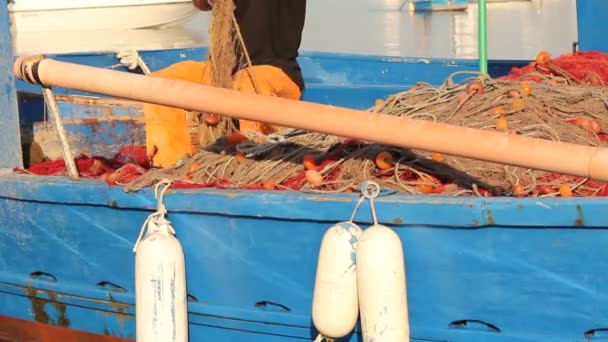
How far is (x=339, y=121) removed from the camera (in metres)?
3.85

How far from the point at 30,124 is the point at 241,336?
248 cm

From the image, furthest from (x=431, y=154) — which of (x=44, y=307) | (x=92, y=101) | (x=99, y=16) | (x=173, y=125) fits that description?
(x=99, y=16)

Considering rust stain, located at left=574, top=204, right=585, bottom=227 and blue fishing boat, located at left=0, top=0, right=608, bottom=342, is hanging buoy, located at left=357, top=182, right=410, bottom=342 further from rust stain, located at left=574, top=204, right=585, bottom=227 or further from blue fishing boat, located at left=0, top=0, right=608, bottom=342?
rust stain, located at left=574, top=204, right=585, bottom=227

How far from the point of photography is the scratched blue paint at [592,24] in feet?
20.9

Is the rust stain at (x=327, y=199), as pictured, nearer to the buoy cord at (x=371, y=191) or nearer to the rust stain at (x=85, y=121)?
the buoy cord at (x=371, y=191)

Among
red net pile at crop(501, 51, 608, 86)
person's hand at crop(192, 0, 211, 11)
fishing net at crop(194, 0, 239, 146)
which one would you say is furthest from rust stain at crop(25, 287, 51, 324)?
red net pile at crop(501, 51, 608, 86)

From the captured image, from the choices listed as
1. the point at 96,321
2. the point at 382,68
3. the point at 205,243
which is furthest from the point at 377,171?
the point at 382,68

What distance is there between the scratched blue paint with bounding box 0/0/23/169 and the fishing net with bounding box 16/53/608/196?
36.9 inches

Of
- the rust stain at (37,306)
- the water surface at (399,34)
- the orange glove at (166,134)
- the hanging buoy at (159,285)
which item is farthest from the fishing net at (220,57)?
the water surface at (399,34)

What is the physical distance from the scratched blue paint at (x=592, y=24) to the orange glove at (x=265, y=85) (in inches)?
72.2

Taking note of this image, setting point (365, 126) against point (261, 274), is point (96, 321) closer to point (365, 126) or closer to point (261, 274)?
point (261, 274)

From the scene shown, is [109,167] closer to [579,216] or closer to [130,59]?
[579,216]

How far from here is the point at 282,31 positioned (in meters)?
6.23

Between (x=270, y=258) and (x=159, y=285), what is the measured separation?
0.46 meters
